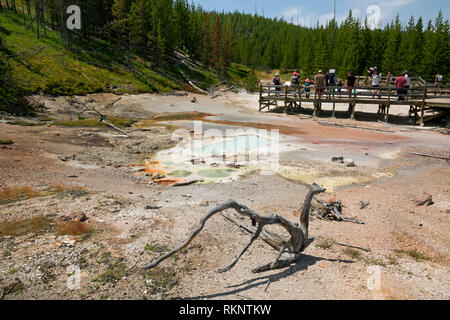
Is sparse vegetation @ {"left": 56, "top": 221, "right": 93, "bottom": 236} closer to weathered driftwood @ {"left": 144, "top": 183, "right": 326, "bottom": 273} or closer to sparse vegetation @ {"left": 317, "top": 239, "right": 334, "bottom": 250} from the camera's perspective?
weathered driftwood @ {"left": 144, "top": 183, "right": 326, "bottom": 273}

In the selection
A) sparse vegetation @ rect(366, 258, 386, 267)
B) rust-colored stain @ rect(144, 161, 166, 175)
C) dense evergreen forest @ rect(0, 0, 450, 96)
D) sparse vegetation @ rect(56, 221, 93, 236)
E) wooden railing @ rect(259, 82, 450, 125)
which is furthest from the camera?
dense evergreen forest @ rect(0, 0, 450, 96)

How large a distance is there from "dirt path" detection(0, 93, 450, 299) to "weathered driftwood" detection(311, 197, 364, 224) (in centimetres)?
30

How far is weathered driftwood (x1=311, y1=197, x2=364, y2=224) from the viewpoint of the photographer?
342 inches

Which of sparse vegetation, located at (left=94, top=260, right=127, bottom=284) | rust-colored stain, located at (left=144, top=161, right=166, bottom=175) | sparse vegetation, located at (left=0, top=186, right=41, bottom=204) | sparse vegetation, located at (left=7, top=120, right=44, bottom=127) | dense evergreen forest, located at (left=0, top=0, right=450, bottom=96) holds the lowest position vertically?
sparse vegetation, located at (left=94, top=260, right=127, bottom=284)

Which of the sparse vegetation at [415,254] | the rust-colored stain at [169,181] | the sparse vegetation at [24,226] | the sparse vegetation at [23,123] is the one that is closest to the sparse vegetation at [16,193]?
the sparse vegetation at [24,226]

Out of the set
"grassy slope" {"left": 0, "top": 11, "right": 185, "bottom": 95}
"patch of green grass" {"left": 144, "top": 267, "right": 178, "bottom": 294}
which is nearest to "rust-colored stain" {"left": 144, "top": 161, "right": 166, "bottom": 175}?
"patch of green grass" {"left": 144, "top": 267, "right": 178, "bottom": 294}

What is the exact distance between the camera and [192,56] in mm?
73062

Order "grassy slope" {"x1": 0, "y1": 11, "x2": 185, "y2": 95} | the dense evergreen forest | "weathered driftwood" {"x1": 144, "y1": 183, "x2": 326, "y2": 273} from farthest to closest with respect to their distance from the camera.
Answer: the dense evergreen forest → "grassy slope" {"x1": 0, "y1": 11, "x2": 185, "y2": 95} → "weathered driftwood" {"x1": 144, "y1": 183, "x2": 326, "y2": 273}

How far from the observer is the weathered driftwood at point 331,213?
28.5ft

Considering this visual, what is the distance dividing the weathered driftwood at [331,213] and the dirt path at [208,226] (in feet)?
0.99

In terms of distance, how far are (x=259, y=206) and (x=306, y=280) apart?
411 cm

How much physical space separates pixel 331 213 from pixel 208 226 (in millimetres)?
3737

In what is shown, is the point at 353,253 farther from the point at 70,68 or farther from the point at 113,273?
the point at 70,68

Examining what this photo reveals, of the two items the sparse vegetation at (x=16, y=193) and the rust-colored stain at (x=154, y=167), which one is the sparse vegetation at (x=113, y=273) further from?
the rust-colored stain at (x=154, y=167)
